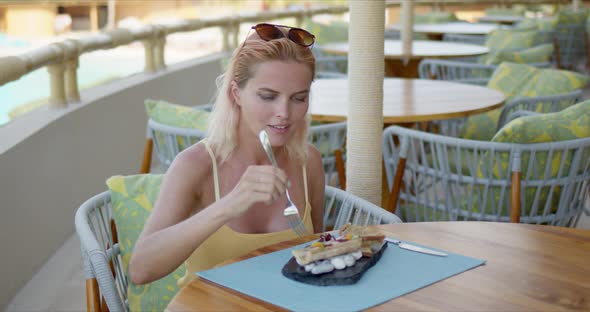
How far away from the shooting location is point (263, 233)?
5.97ft

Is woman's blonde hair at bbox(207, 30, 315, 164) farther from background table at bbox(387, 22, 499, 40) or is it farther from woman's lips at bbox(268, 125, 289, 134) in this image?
background table at bbox(387, 22, 499, 40)

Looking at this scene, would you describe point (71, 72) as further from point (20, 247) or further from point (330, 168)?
point (330, 168)

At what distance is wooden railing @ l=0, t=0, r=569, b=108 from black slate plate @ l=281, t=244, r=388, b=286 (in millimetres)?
1925

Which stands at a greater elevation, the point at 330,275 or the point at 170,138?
the point at 330,275

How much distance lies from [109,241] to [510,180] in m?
1.38

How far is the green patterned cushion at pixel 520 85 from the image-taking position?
405 cm

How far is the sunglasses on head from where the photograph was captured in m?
1.80

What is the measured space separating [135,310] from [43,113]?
2346mm

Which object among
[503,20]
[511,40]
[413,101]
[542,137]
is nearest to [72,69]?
[413,101]

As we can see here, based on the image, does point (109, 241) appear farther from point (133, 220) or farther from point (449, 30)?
point (449, 30)

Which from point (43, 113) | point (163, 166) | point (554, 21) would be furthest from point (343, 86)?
point (554, 21)

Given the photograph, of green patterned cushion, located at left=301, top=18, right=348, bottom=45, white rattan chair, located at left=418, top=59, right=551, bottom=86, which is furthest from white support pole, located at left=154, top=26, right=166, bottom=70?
green patterned cushion, located at left=301, top=18, right=348, bottom=45

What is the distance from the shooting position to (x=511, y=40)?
6516 mm

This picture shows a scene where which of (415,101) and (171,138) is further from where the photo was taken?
(415,101)
